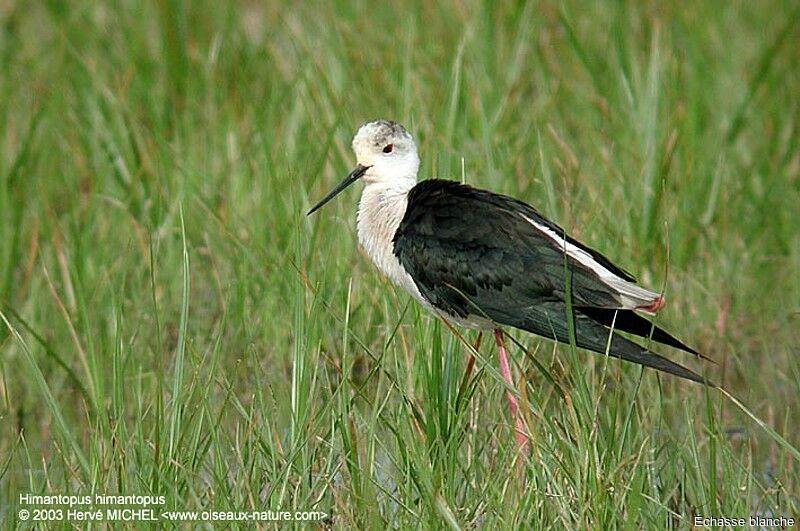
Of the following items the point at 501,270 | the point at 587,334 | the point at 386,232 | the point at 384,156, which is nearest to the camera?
the point at 587,334

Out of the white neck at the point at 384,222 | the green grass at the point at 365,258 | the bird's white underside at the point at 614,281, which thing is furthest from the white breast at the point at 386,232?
the bird's white underside at the point at 614,281

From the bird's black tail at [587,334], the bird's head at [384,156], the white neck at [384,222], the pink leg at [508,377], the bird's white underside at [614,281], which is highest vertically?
the bird's head at [384,156]

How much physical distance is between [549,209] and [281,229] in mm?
991

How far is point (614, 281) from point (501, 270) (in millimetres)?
345

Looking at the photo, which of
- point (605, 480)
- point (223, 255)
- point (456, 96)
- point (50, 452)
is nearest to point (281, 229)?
point (223, 255)

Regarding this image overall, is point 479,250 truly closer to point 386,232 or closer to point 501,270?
point 501,270

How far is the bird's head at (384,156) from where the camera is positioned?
15.3ft

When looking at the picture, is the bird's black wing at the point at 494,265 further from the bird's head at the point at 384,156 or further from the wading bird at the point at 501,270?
the bird's head at the point at 384,156

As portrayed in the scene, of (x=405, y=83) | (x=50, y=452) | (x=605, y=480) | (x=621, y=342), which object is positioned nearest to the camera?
(x=605, y=480)

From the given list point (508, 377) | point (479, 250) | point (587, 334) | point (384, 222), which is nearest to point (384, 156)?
point (384, 222)

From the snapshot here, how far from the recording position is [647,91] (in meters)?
5.64

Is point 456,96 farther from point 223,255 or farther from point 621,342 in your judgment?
point 621,342

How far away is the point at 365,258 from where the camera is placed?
17.2 ft

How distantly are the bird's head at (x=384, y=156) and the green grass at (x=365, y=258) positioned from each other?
139 mm
